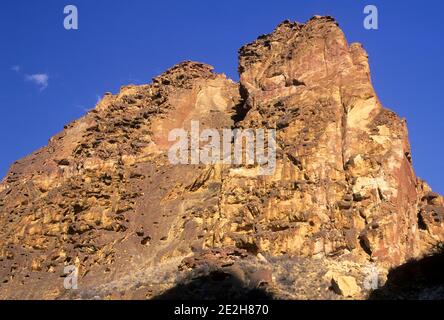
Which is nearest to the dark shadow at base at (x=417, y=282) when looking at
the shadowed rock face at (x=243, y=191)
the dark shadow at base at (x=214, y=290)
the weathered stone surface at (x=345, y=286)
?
the weathered stone surface at (x=345, y=286)

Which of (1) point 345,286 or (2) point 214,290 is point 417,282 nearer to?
(1) point 345,286

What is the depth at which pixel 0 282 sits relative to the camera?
1572 inches

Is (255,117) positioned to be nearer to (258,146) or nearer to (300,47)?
(258,146)

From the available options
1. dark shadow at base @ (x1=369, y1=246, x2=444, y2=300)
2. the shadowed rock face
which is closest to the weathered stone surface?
dark shadow at base @ (x1=369, y1=246, x2=444, y2=300)

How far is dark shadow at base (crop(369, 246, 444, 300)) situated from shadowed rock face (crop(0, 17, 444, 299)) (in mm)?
4183

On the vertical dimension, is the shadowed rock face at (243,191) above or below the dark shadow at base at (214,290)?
above

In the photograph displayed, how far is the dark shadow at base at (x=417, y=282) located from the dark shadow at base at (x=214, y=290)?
181 inches

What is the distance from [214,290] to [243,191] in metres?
12.5

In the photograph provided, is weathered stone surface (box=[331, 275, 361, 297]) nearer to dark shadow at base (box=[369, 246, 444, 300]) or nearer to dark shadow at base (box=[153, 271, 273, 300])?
dark shadow at base (box=[369, 246, 444, 300])

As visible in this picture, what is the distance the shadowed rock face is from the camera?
32031 mm

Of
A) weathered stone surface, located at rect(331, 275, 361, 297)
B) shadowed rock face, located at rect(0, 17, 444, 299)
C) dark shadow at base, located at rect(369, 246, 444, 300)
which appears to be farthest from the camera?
shadowed rock face, located at rect(0, 17, 444, 299)

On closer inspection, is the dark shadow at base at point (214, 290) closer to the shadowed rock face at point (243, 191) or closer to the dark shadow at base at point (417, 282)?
the shadowed rock face at point (243, 191)

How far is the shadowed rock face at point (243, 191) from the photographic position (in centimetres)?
3203

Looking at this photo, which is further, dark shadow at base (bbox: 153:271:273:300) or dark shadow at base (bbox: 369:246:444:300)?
dark shadow at base (bbox: 153:271:273:300)
